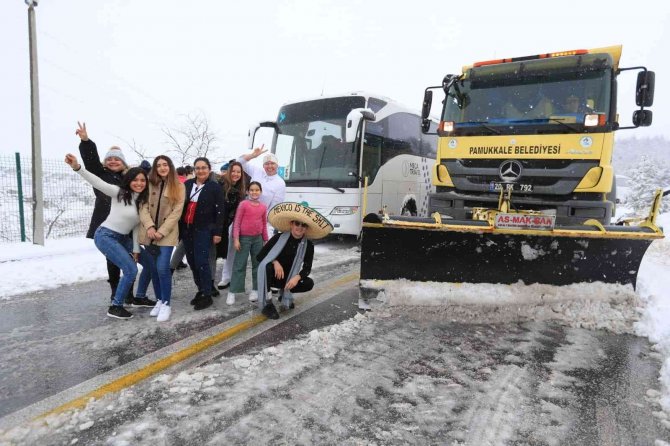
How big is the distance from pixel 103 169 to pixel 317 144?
5.43m

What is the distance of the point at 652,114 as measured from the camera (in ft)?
18.0

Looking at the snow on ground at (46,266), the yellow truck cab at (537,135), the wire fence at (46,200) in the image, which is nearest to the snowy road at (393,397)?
the yellow truck cab at (537,135)

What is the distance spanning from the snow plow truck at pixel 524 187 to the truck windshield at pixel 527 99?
0.01 meters

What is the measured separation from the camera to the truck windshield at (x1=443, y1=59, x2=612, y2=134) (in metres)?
5.46

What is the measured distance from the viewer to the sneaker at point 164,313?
4.18m

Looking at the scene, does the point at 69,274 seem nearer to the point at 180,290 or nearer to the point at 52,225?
the point at 180,290

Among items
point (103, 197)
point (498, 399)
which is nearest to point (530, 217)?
point (498, 399)

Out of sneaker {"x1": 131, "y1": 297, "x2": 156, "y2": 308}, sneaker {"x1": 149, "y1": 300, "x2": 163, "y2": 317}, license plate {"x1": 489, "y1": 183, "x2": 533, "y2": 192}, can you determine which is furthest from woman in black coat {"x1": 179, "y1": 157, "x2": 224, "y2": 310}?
license plate {"x1": 489, "y1": 183, "x2": 533, "y2": 192}

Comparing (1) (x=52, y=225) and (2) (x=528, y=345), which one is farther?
(1) (x=52, y=225)

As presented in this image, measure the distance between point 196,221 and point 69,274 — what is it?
Answer: 9.93ft

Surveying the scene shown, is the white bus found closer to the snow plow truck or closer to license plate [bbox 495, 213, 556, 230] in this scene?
the snow plow truck

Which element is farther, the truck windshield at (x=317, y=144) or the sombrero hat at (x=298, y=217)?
the truck windshield at (x=317, y=144)

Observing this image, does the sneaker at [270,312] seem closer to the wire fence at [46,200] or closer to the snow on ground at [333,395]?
the snow on ground at [333,395]

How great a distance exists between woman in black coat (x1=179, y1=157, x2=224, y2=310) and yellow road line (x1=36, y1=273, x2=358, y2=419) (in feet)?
2.65
